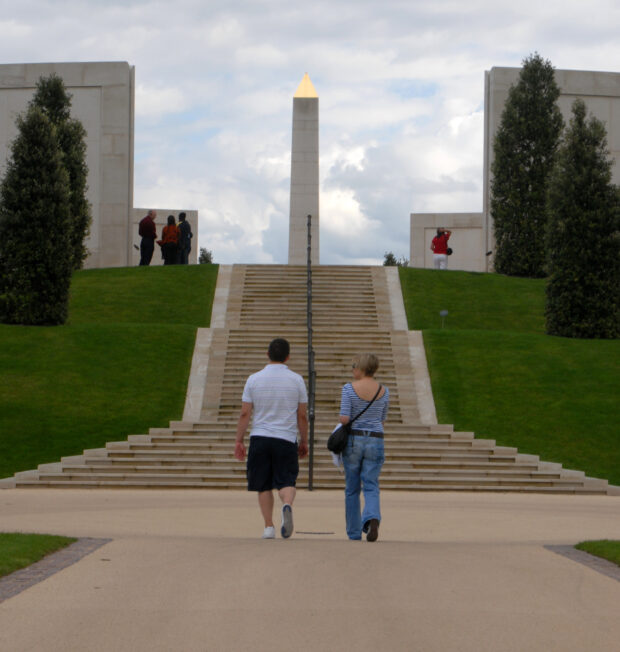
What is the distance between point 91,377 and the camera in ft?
65.0

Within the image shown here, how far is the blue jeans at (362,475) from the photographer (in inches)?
339

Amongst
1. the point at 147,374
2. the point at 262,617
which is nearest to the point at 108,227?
Answer: the point at 147,374

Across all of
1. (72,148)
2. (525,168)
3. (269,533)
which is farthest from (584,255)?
(269,533)

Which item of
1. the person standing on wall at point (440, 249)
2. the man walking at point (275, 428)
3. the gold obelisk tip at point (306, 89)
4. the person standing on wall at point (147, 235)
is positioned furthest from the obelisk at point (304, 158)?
the man walking at point (275, 428)

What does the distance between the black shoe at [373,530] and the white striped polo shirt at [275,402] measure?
0.94m

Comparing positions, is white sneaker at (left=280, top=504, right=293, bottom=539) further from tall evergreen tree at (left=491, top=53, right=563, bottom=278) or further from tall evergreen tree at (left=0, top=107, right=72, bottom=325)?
tall evergreen tree at (left=491, top=53, right=563, bottom=278)

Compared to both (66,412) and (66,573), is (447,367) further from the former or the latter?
(66,573)

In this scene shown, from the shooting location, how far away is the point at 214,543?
7.78 meters

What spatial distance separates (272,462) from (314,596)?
298cm

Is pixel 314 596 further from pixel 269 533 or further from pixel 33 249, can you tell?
pixel 33 249

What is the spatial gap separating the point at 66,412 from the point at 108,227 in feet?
67.8

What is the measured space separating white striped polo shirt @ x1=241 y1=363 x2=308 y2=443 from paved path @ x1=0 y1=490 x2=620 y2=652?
2.96ft

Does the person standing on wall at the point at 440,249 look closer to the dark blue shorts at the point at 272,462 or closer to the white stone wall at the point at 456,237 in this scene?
the white stone wall at the point at 456,237

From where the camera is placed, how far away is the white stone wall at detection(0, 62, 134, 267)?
125ft
